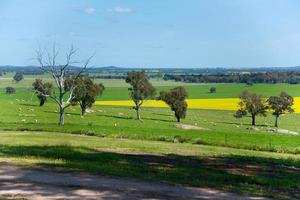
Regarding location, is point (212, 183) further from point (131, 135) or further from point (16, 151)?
point (131, 135)

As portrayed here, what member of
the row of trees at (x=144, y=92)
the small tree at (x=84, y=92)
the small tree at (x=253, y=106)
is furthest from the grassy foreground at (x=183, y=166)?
the small tree at (x=253, y=106)

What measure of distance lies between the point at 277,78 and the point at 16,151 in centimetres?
17390

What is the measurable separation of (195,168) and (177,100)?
2703 inches

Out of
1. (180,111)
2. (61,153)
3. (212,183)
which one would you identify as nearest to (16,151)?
(61,153)

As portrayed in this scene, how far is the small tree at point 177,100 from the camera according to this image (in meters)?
83.2

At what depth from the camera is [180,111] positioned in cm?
8306

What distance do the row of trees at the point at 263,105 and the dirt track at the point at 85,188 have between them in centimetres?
7819

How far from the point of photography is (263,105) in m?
92.7

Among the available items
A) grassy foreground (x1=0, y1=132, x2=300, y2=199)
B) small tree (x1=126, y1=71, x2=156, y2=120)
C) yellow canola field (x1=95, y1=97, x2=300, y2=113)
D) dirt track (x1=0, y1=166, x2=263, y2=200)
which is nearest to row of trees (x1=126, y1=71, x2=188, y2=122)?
small tree (x1=126, y1=71, x2=156, y2=120)

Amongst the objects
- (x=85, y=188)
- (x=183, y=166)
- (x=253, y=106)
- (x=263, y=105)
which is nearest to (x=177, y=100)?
(x=253, y=106)

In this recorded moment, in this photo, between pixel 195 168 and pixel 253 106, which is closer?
pixel 195 168

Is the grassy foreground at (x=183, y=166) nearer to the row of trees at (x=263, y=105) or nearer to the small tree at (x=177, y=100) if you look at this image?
the small tree at (x=177, y=100)

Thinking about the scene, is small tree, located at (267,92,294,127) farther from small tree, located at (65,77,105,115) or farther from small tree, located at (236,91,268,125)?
small tree, located at (65,77,105,115)

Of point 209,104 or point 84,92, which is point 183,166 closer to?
point 84,92
